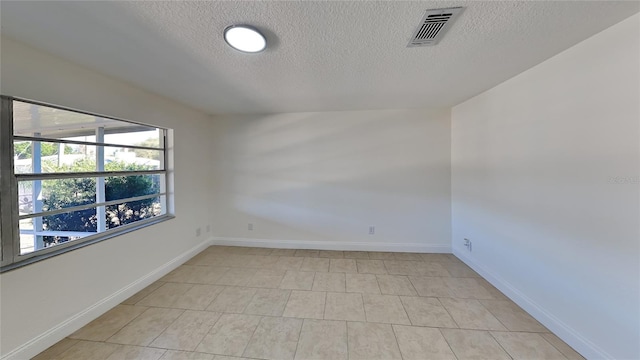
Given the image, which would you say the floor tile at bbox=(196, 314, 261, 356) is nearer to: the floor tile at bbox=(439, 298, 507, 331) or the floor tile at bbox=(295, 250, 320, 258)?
the floor tile at bbox=(295, 250, 320, 258)

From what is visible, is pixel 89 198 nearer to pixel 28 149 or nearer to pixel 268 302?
pixel 28 149

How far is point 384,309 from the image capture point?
2244 mm

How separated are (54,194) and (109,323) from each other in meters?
1.24

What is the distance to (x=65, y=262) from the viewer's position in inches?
75.0

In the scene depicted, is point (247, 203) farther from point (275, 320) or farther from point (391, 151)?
point (391, 151)

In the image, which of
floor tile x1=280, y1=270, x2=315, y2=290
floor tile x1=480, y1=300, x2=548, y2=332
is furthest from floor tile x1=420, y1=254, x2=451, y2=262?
floor tile x1=280, y1=270, x2=315, y2=290

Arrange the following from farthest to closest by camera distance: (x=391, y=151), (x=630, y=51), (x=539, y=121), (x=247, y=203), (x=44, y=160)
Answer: (x=247, y=203) → (x=391, y=151) → (x=539, y=121) → (x=44, y=160) → (x=630, y=51)

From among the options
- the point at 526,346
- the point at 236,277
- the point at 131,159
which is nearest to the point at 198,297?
the point at 236,277

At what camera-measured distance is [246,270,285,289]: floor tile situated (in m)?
2.69

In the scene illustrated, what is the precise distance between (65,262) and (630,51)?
4.42 meters

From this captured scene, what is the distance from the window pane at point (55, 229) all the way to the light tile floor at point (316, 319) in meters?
0.80

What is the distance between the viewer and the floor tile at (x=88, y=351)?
66.2 inches

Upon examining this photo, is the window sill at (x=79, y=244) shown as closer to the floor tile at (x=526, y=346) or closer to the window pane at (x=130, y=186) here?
the window pane at (x=130, y=186)

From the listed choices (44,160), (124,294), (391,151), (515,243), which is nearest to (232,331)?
(124,294)
